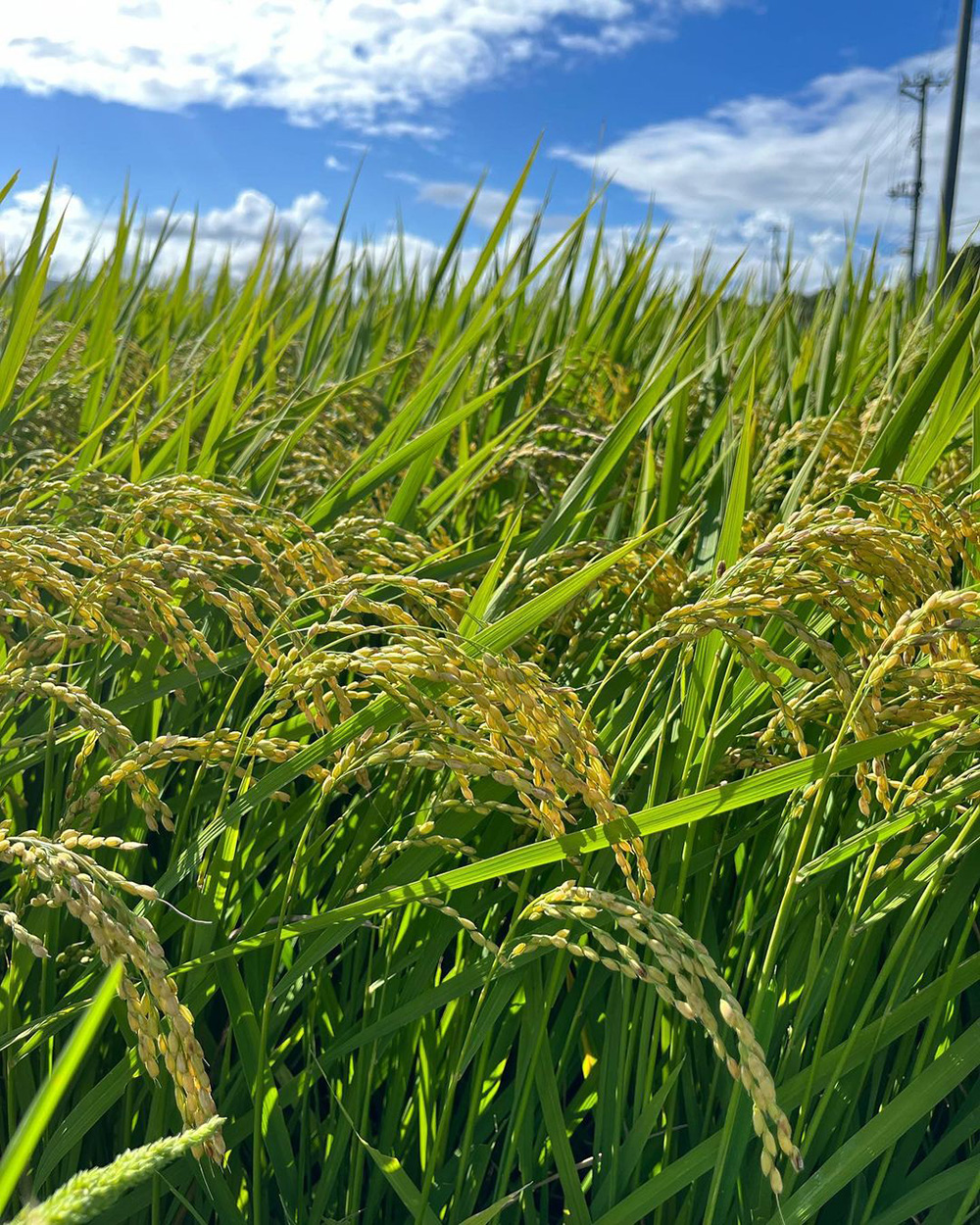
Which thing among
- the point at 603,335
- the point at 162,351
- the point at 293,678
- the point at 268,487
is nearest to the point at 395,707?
the point at 293,678

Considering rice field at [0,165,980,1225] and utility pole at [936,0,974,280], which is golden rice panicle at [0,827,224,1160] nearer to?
rice field at [0,165,980,1225]

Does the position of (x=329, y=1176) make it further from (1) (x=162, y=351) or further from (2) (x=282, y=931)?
A: (1) (x=162, y=351)

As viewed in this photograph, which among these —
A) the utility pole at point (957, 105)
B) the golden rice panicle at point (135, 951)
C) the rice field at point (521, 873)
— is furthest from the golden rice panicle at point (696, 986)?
the utility pole at point (957, 105)

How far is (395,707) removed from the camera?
3.96ft

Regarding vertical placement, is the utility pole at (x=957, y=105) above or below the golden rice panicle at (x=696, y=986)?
above

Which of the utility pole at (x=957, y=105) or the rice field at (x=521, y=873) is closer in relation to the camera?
the rice field at (x=521, y=873)

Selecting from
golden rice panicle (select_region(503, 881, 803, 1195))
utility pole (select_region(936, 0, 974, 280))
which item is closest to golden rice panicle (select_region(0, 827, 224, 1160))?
golden rice panicle (select_region(503, 881, 803, 1195))

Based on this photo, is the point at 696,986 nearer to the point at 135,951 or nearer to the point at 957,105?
the point at 135,951

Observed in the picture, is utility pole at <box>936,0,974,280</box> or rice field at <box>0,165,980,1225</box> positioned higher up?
utility pole at <box>936,0,974,280</box>

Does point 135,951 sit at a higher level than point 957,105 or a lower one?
lower

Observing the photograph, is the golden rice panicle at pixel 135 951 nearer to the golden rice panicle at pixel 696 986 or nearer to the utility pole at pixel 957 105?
the golden rice panicle at pixel 696 986

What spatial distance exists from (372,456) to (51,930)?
107 centimetres

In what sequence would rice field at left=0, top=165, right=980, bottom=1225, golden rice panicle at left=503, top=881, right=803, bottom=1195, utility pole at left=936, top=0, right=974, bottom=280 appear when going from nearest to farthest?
golden rice panicle at left=503, top=881, right=803, bottom=1195
rice field at left=0, top=165, right=980, bottom=1225
utility pole at left=936, top=0, right=974, bottom=280

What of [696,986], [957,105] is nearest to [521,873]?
[696,986]
